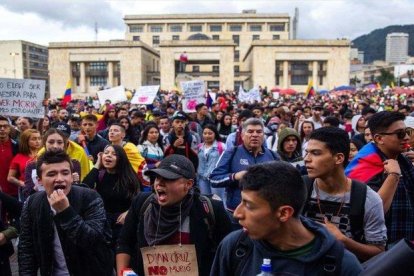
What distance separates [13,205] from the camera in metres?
3.66

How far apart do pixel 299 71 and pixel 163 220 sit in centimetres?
7046

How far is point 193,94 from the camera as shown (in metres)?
13.2

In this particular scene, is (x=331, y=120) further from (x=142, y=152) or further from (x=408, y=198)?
(x=408, y=198)

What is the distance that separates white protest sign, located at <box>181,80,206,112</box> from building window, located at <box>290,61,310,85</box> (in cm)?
5929

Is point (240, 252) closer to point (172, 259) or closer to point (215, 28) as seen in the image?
point (172, 259)

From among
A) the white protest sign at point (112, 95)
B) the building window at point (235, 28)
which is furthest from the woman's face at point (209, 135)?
the building window at point (235, 28)

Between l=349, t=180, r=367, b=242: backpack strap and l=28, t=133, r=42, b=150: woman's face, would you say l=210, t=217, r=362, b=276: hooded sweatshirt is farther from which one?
l=28, t=133, r=42, b=150: woman's face

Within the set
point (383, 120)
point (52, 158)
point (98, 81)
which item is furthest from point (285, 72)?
point (52, 158)

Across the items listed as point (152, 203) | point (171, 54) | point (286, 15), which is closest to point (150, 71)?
point (171, 54)

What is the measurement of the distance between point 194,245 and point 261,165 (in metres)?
1.06

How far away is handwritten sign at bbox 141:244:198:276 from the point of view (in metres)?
2.85

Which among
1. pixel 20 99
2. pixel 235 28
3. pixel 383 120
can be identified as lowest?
pixel 383 120

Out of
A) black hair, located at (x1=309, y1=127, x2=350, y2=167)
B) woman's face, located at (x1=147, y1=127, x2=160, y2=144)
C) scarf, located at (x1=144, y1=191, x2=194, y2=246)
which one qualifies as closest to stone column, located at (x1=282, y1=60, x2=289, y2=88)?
woman's face, located at (x1=147, y1=127, x2=160, y2=144)

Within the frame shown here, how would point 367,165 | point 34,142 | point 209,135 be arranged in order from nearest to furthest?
point 367,165, point 34,142, point 209,135
